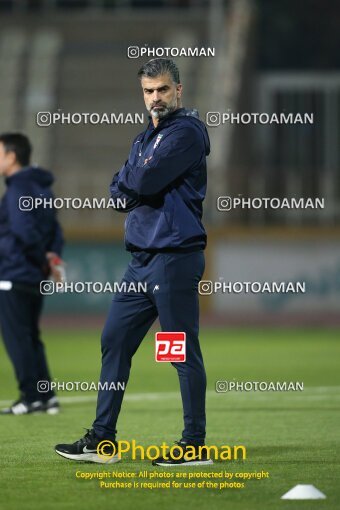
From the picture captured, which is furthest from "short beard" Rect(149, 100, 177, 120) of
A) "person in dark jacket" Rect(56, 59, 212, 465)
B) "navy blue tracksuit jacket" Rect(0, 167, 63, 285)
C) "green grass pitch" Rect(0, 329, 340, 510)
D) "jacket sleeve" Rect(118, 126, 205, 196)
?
"navy blue tracksuit jacket" Rect(0, 167, 63, 285)

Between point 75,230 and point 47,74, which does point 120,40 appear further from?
point 75,230

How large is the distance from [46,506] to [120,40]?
26.8m

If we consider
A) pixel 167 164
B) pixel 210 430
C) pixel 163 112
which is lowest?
pixel 210 430

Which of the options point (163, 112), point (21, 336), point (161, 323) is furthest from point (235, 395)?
point (163, 112)

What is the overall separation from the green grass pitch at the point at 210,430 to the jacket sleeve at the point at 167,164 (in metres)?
1.57

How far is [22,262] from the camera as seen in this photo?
10.5 m

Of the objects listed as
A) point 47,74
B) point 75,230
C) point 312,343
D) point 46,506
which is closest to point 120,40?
point 47,74

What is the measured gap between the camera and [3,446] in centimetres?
852

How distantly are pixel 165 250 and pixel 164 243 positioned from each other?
0.06 meters

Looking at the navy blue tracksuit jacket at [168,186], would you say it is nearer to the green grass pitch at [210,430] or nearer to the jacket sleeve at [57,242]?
the green grass pitch at [210,430]

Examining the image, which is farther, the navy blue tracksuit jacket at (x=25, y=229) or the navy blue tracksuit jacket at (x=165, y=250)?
the navy blue tracksuit jacket at (x=25, y=229)

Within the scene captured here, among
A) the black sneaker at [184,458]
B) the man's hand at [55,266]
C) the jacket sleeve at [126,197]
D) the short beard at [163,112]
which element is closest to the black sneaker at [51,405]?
the man's hand at [55,266]

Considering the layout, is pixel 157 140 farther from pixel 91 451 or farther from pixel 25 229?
pixel 25 229

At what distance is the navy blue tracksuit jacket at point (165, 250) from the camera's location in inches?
291
